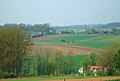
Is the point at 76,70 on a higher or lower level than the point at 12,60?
lower

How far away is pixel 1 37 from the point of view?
4266cm

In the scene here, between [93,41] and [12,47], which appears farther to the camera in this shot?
[93,41]

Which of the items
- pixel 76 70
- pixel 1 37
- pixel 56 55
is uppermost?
pixel 1 37

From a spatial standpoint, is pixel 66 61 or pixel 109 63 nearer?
pixel 109 63

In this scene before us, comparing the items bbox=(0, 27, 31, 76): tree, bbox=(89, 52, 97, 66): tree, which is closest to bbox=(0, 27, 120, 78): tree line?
bbox=(0, 27, 31, 76): tree

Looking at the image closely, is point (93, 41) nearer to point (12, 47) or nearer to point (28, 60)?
point (28, 60)

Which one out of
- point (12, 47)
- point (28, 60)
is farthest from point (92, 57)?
point (12, 47)

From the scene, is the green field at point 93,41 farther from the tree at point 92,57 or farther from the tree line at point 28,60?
the tree line at point 28,60

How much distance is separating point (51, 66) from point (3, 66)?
8908 mm

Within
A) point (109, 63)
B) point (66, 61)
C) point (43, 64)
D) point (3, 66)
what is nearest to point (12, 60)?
point (3, 66)

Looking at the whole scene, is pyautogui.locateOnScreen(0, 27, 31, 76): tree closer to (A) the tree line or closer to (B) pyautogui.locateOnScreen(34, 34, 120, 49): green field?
A: (A) the tree line

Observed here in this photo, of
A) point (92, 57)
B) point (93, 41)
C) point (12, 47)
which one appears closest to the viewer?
point (12, 47)

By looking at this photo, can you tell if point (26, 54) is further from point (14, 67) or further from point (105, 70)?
point (105, 70)

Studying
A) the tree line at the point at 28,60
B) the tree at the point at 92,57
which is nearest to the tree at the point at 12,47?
the tree line at the point at 28,60
